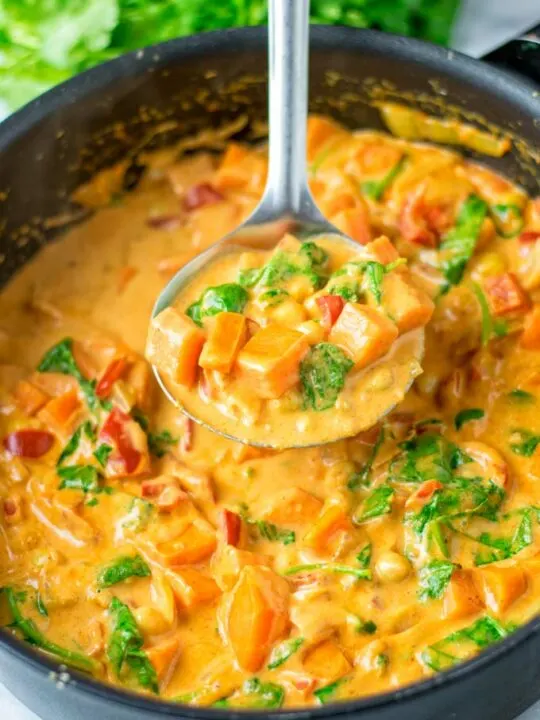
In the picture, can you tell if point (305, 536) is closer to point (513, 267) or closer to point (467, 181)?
point (513, 267)

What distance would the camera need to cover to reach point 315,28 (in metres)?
3.73

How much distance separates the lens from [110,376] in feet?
11.6

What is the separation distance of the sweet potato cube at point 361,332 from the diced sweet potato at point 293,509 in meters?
0.42

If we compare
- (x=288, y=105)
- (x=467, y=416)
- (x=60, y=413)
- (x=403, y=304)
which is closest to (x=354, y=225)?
(x=288, y=105)

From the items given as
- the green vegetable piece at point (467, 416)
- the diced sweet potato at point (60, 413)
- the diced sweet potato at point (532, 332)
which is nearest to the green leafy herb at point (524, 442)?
the green vegetable piece at point (467, 416)

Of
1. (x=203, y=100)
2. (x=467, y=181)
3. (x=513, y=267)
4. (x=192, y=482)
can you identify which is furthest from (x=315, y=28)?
(x=192, y=482)

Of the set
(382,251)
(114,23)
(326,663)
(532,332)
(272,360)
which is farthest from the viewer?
(114,23)

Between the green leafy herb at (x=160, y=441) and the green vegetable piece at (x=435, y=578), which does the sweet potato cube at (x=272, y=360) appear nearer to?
the green leafy herb at (x=160, y=441)

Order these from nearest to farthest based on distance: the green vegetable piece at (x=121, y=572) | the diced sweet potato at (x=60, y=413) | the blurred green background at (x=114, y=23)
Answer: the green vegetable piece at (x=121, y=572)
the diced sweet potato at (x=60, y=413)
the blurred green background at (x=114, y=23)

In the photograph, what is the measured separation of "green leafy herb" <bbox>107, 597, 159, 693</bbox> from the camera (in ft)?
9.45

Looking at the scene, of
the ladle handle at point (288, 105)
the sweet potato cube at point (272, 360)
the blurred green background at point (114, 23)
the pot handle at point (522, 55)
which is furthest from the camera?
the blurred green background at point (114, 23)

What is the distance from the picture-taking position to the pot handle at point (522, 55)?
3.60 m

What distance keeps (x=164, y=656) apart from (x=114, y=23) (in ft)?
7.74

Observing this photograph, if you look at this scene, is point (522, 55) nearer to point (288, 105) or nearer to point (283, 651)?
point (288, 105)
